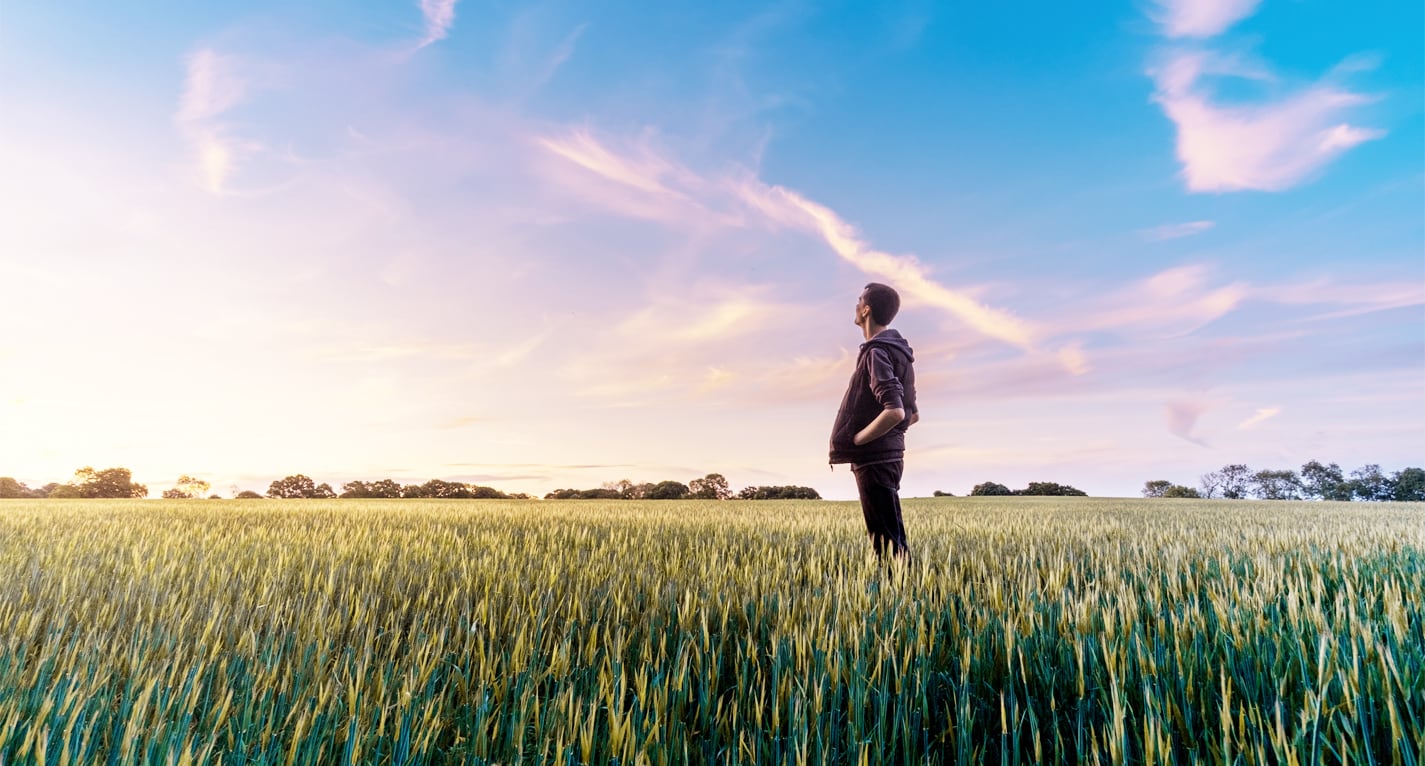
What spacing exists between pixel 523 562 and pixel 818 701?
3429 mm

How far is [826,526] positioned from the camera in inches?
326

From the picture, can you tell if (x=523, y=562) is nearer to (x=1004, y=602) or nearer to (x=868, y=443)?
(x=868, y=443)

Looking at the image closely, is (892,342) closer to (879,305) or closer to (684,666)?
(879,305)

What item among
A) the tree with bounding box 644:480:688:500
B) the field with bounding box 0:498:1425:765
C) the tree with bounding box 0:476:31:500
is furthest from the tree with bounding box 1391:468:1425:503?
the tree with bounding box 0:476:31:500

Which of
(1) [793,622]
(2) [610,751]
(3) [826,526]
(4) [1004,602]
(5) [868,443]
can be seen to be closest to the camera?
(2) [610,751]

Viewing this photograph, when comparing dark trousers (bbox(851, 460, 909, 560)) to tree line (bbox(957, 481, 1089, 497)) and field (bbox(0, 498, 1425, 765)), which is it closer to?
field (bbox(0, 498, 1425, 765))

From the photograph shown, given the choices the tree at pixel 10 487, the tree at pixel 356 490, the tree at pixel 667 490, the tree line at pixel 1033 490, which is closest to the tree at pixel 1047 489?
the tree line at pixel 1033 490

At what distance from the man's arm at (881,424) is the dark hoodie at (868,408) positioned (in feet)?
0.56

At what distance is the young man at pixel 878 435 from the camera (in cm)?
454

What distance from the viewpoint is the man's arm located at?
4125mm

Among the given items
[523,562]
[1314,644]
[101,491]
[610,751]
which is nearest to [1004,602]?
[1314,644]

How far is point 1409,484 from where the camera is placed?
68000 mm

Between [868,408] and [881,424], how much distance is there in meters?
0.42

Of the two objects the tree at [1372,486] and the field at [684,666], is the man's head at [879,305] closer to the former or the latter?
the field at [684,666]
